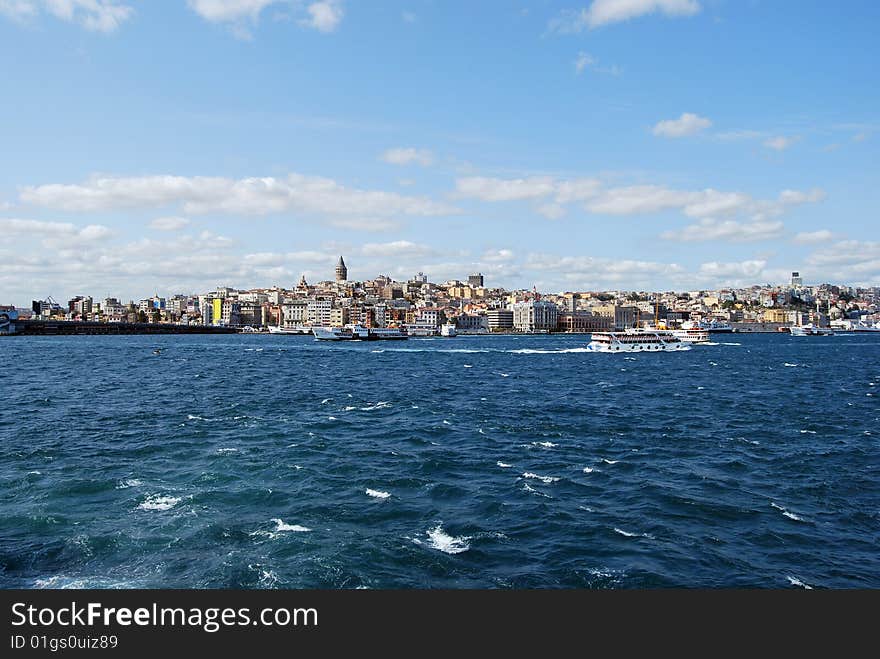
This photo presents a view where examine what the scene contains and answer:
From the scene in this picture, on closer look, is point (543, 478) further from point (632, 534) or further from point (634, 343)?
point (634, 343)

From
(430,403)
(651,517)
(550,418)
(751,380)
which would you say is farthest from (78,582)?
(751,380)

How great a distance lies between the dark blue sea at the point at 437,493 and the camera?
12953 millimetres

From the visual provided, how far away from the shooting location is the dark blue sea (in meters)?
13.0

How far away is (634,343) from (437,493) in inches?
3443

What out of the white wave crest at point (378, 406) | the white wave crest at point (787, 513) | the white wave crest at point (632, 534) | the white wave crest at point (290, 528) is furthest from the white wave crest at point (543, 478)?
the white wave crest at point (378, 406)

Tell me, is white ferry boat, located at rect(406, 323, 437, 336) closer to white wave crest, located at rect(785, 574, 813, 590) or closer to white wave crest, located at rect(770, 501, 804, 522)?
white wave crest, located at rect(770, 501, 804, 522)

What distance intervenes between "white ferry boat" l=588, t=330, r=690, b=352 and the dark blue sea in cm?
5858

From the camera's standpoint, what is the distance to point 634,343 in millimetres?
100812

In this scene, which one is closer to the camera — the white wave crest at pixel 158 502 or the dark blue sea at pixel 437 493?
the dark blue sea at pixel 437 493

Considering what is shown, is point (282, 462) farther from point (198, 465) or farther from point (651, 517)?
point (651, 517)

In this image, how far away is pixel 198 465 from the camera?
21.6 metres

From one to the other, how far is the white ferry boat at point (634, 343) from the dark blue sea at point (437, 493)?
58580 mm

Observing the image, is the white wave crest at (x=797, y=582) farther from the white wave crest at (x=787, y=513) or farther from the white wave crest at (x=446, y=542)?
Result: the white wave crest at (x=446, y=542)

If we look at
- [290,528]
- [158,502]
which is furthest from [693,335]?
[290,528]
